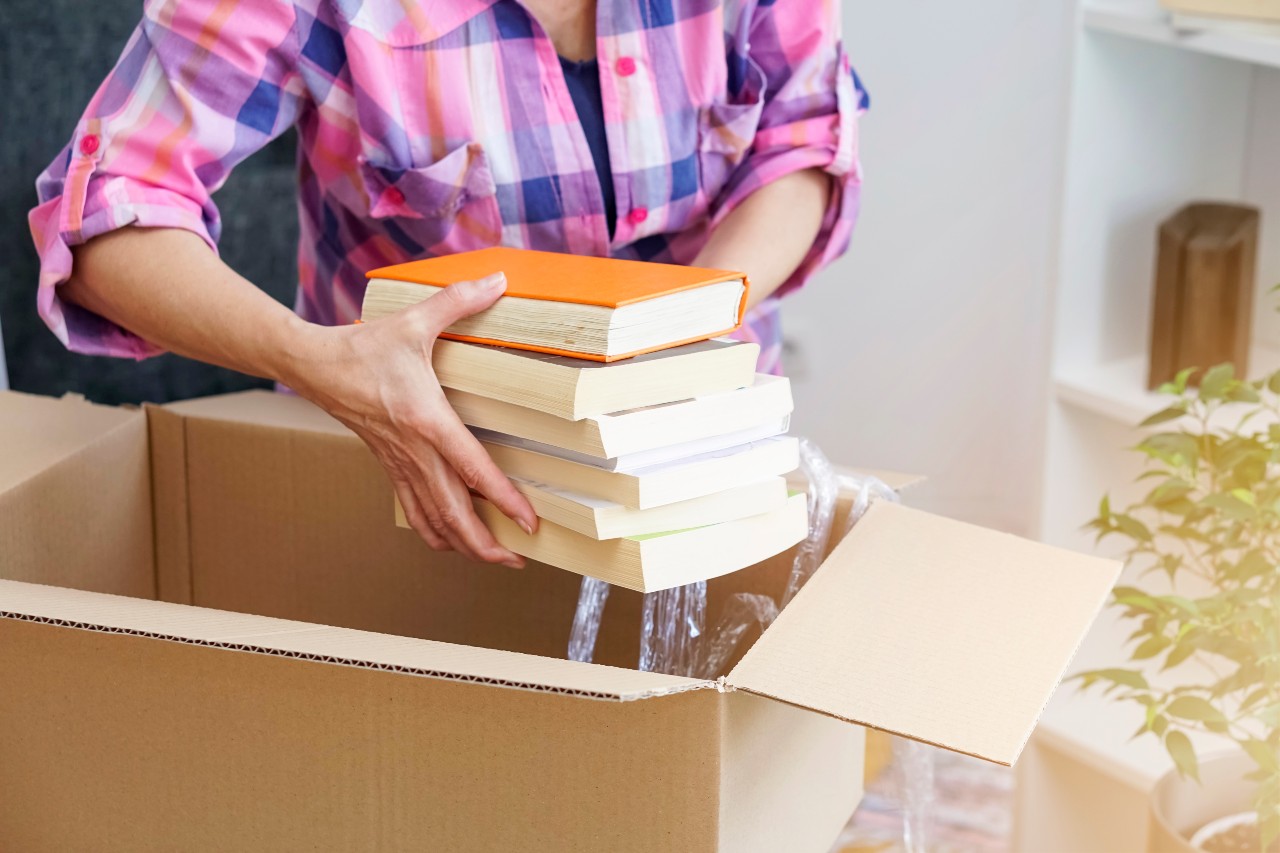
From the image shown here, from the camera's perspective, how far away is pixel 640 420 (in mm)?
650

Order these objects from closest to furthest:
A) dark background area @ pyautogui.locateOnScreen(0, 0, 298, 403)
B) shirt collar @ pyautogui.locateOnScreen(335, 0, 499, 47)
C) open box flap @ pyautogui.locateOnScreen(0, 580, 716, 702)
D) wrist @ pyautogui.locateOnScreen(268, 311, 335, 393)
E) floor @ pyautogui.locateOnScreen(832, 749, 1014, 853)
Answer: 1. open box flap @ pyautogui.locateOnScreen(0, 580, 716, 702)
2. wrist @ pyautogui.locateOnScreen(268, 311, 335, 393)
3. shirt collar @ pyautogui.locateOnScreen(335, 0, 499, 47)
4. dark background area @ pyautogui.locateOnScreen(0, 0, 298, 403)
5. floor @ pyautogui.locateOnScreen(832, 749, 1014, 853)

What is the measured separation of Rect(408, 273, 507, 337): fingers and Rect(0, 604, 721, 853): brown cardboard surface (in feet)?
0.64

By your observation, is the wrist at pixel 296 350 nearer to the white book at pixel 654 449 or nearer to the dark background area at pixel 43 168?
the white book at pixel 654 449

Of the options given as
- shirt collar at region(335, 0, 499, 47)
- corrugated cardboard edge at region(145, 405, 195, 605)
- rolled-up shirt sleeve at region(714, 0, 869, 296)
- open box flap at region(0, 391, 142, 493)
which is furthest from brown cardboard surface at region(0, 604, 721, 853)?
rolled-up shirt sleeve at region(714, 0, 869, 296)

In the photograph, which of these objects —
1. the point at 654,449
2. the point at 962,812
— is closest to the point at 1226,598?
the point at 654,449

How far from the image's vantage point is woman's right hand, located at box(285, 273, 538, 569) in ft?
2.28

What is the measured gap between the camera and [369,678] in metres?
0.58

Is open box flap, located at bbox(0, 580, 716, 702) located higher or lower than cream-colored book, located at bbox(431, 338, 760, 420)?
lower

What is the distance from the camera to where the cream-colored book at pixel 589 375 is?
2.09 ft

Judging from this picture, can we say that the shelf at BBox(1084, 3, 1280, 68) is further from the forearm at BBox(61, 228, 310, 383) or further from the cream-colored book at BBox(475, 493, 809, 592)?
the forearm at BBox(61, 228, 310, 383)

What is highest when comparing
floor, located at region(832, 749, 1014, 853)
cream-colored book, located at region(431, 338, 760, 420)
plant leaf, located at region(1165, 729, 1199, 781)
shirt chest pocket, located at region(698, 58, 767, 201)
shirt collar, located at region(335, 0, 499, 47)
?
shirt collar, located at region(335, 0, 499, 47)

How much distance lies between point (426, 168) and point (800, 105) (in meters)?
0.30

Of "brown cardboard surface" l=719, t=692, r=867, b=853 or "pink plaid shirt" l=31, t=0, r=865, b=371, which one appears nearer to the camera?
"brown cardboard surface" l=719, t=692, r=867, b=853

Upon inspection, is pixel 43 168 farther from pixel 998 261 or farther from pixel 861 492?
pixel 998 261
